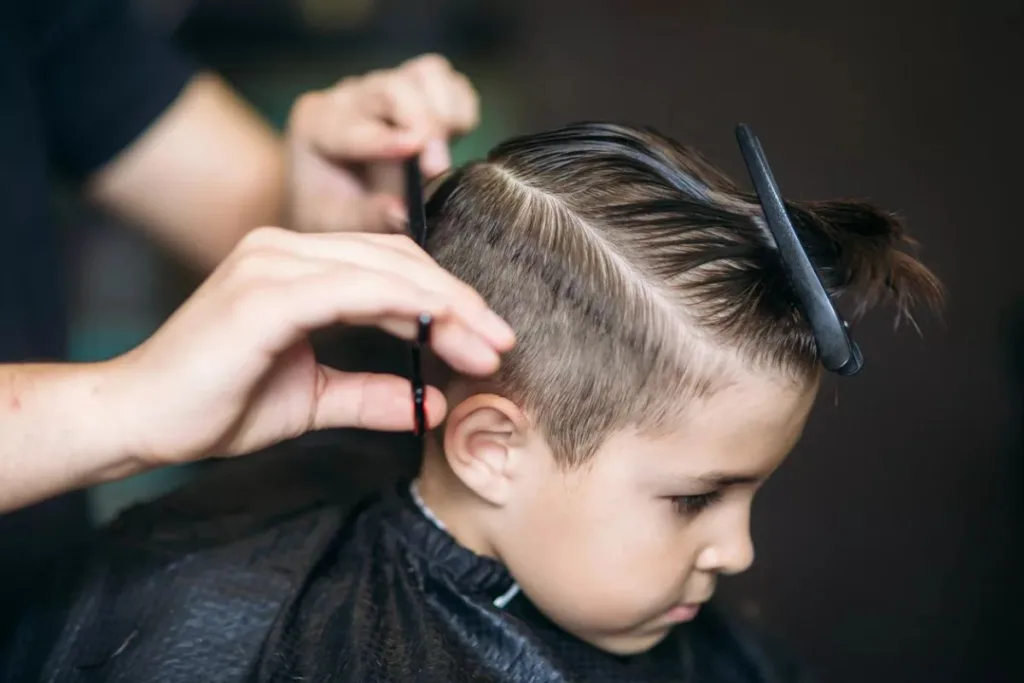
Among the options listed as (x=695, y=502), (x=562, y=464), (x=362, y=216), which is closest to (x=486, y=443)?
(x=562, y=464)

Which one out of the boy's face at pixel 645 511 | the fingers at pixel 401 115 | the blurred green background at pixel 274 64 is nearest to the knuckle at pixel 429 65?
the fingers at pixel 401 115

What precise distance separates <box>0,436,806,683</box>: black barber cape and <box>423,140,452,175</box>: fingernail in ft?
1.01

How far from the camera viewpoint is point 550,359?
79cm

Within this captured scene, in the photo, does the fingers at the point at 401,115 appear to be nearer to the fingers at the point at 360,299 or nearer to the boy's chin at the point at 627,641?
the fingers at the point at 360,299

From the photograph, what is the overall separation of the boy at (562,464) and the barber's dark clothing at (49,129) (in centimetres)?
15

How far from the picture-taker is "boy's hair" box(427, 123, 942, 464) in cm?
76

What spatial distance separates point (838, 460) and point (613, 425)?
35.6 inches

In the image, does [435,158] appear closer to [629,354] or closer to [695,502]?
[629,354]

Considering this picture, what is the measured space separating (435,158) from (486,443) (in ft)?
0.83

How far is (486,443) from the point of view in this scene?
2.74ft

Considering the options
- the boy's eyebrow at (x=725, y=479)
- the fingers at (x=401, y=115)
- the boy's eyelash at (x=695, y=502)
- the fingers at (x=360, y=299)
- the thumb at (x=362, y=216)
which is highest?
the fingers at (x=401, y=115)

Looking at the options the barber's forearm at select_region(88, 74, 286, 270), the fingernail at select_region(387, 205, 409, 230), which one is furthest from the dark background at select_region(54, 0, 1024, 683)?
the fingernail at select_region(387, 205, 409, 230)

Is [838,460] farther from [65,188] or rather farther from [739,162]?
[65,188]

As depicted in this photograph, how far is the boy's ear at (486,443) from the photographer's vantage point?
2.65 feet
